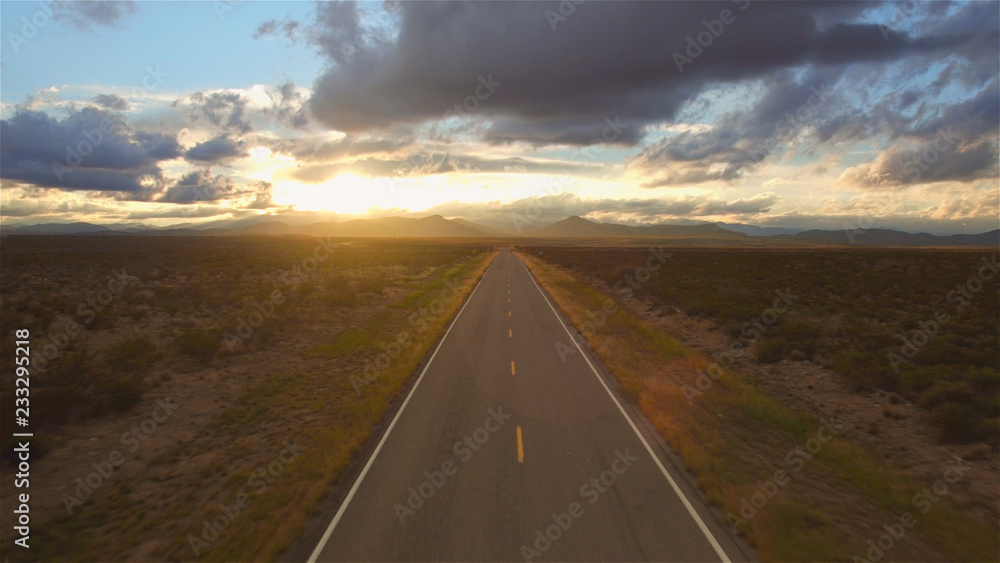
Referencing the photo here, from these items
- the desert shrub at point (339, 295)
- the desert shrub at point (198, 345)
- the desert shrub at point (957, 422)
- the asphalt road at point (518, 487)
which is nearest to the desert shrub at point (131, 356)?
the desert shrub at point (198, 345)

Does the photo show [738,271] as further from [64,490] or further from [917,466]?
[64,490]

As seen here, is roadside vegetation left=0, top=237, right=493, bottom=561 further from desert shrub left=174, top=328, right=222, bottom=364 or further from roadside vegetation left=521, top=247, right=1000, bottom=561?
roadside vegetation left=521, top=247, right=1000, bottom=561

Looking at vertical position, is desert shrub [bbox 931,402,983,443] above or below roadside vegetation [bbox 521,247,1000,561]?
above

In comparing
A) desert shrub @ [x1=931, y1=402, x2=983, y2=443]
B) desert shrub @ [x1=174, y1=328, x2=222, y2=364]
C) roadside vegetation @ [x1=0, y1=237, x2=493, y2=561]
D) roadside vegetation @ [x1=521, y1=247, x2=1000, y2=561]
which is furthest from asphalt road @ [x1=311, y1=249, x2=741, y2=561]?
desert shrub @ [x1=174, y1=328, x2=222, y2=364]

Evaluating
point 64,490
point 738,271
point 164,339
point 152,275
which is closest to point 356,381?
point 64,490

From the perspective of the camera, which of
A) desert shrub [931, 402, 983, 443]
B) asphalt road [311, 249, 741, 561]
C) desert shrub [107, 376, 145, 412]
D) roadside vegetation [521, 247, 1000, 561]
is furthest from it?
desert shrub [107, 376, 145, 412]

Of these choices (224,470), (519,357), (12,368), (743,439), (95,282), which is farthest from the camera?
(95,282)

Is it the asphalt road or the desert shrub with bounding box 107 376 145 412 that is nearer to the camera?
the asphalt road
